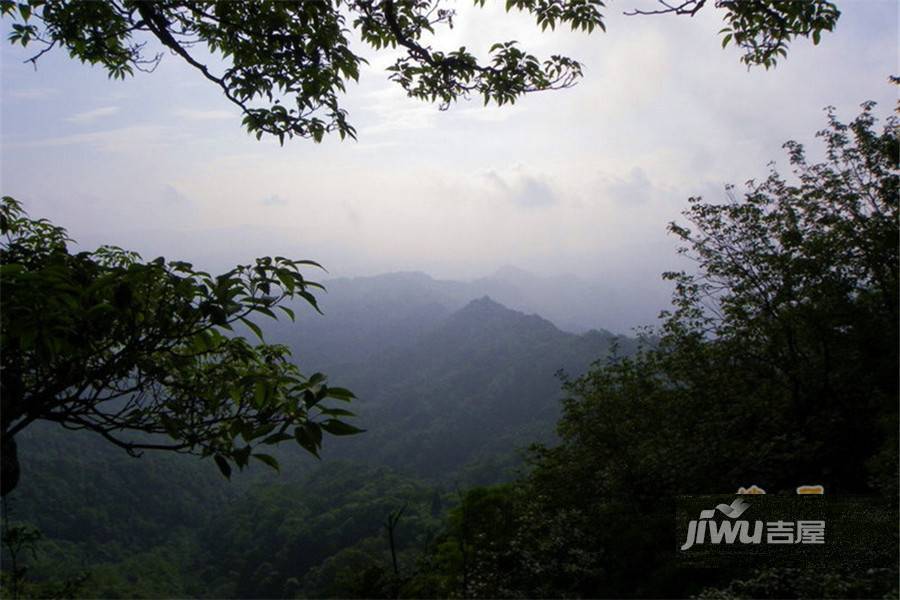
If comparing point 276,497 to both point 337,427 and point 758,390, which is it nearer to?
point 758,390

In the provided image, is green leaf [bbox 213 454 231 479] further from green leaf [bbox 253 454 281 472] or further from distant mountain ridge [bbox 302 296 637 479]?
distant mountain ridge [bbox 302 296 637 479]

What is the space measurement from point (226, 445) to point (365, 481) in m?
83.9

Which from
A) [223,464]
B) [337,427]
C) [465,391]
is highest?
[337,427]

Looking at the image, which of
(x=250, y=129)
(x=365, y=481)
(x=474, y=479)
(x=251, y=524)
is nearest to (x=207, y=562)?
(x=251, y=524)

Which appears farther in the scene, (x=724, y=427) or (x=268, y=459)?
(x=724, y=427)

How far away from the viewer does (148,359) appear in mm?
1762

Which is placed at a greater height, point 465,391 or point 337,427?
point 337,427

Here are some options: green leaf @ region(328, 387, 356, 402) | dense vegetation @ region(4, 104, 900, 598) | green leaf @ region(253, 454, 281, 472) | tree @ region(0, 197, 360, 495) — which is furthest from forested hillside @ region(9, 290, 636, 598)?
green leaf @ region(328, 387, 356, 402)

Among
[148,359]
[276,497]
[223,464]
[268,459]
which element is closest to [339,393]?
[268,459]

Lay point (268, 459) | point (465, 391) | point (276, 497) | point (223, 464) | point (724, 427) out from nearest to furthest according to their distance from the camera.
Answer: point (268, 459), point (223, 464), point (724, 427), point (276, 497), point (465, 391)

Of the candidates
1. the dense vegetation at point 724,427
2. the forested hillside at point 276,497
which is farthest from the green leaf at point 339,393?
the forested hillside at point 276,497

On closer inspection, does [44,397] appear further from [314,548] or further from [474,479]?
[474,479]

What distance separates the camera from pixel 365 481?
3108 inches

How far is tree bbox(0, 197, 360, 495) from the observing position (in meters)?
1.36
